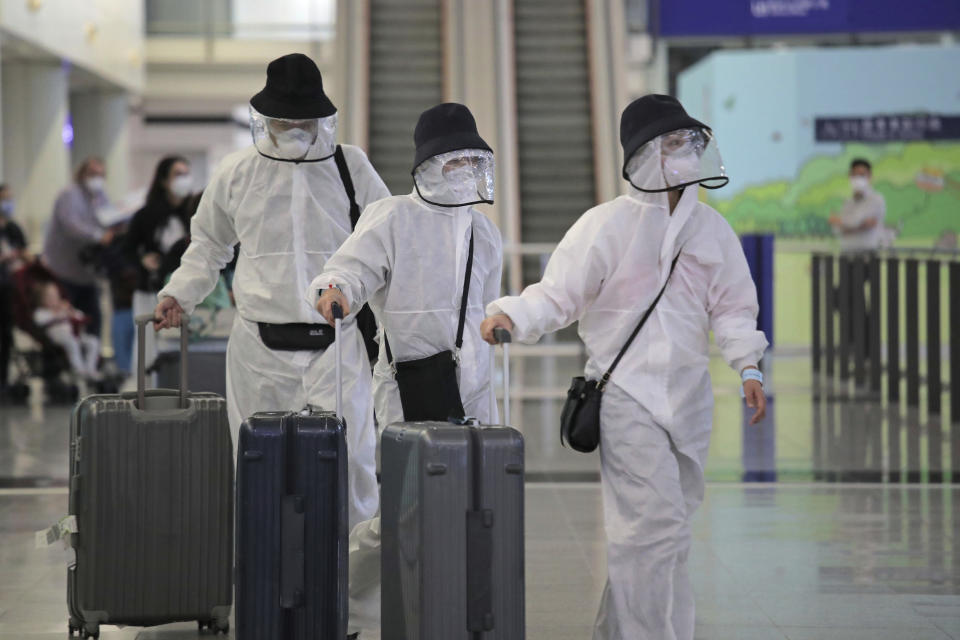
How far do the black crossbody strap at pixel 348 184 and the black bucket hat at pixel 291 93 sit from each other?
160mm

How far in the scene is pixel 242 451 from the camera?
3686 mm

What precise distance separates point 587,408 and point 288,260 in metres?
1.16

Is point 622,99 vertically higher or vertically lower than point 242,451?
higher

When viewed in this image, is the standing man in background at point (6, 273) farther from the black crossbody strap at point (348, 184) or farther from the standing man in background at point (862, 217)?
the black crossbody strap at point (348, 184)

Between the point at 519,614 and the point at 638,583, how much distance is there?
1.26 feet

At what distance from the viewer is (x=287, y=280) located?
174 inches

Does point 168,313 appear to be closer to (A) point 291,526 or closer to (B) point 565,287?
(A) point 291,526

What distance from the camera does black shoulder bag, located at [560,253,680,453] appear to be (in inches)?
146

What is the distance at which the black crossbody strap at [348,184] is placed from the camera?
4.51 metres

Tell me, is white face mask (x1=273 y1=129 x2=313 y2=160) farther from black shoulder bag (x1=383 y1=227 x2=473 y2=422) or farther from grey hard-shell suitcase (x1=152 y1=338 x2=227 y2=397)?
grey hard-shell suitcase (x1=152 y1=338 x2=227 y2=397)

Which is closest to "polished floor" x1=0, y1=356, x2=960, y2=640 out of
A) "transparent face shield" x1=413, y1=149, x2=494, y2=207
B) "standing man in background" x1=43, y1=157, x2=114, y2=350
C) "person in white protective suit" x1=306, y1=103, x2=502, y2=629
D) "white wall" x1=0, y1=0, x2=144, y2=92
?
"person in white protective suit" x1=306, y1=103, x2=502, y2=629

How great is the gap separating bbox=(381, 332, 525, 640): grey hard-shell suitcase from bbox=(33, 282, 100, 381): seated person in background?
295 inches

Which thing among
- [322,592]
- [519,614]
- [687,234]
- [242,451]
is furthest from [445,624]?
[687,234]

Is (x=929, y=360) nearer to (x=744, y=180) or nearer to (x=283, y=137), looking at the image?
(x=744, y=180)
